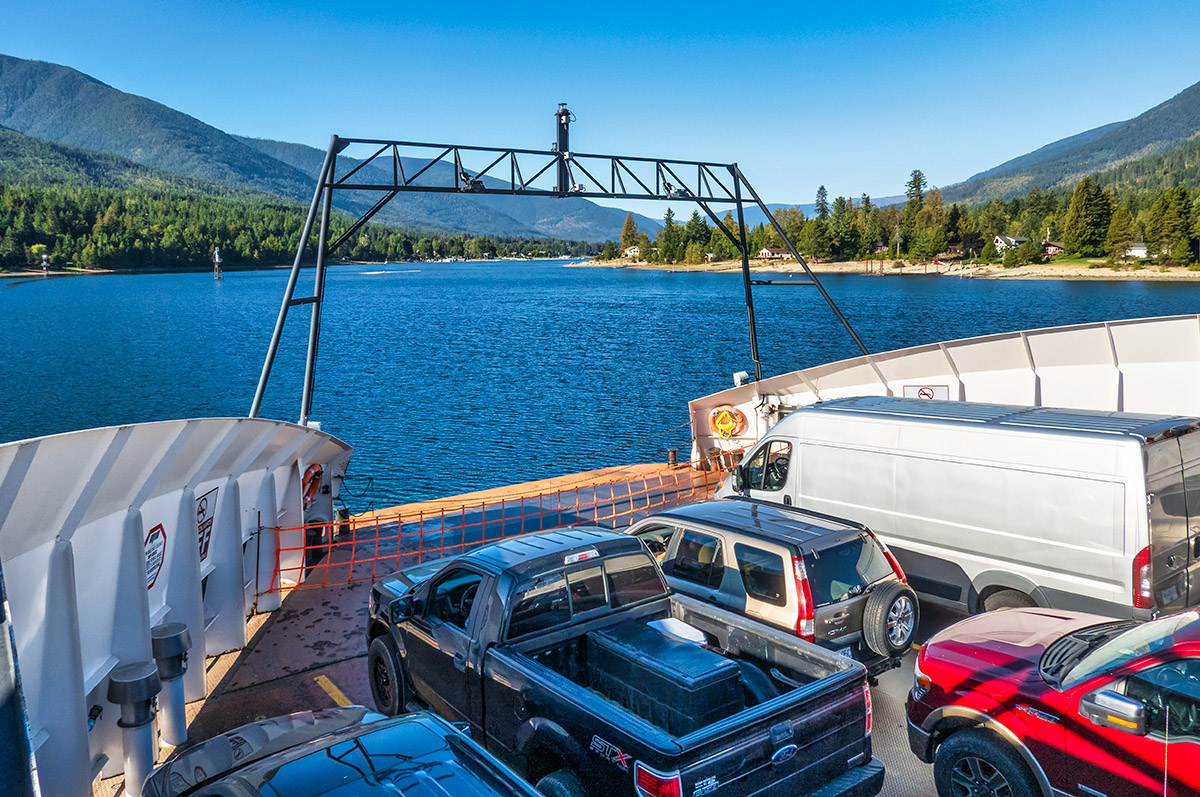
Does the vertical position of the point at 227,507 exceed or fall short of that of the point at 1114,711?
it exceeds it

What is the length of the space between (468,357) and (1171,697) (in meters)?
65.2

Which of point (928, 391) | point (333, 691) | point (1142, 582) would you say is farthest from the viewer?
point (928, 391)

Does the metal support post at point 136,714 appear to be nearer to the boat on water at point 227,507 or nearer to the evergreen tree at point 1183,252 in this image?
the boat on water at point 227,507

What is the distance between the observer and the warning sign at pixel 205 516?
852cm

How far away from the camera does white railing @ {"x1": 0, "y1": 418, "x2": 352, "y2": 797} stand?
A: 552cm

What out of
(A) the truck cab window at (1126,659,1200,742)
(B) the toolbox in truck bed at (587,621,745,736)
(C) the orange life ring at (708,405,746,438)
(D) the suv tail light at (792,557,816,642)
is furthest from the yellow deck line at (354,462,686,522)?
(A) the truck cab window at (1126,659,1200,742)

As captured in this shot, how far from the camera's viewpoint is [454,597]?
21.0 feet

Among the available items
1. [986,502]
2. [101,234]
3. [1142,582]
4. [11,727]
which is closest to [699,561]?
[986,502]

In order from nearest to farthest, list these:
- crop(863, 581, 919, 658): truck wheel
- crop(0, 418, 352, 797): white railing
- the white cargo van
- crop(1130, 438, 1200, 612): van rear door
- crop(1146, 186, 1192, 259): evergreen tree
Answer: crop(0, 418, 352, 797): white railing < crop(863, 581, 919, 658): truck wheel < crop(1130, 438, 1200, 612): van rear door < the white cargo van < crop(1146, 186, 1192, 259): evergreen tree

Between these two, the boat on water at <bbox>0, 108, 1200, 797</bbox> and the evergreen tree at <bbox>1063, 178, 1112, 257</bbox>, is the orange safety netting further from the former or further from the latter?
the evergreen tree at <bbox>1063, 178, 1112, 257</bbox>

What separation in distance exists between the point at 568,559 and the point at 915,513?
497 centimetres

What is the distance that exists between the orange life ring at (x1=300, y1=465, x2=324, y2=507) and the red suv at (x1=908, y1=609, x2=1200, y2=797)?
986 cm

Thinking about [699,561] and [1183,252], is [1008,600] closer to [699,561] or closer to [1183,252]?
[699,561]

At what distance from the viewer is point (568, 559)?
6.06 metres
